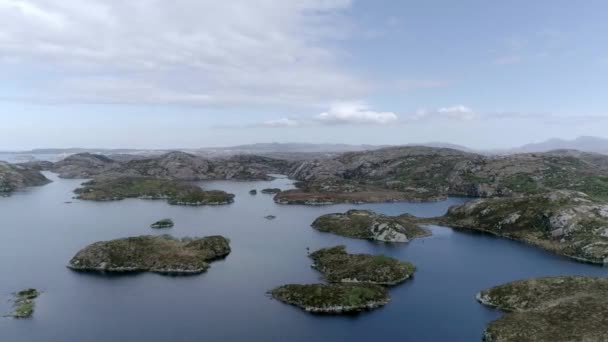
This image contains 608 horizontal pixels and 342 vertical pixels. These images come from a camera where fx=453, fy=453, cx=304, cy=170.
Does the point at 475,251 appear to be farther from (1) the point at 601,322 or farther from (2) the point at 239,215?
(2) the point at 239,215

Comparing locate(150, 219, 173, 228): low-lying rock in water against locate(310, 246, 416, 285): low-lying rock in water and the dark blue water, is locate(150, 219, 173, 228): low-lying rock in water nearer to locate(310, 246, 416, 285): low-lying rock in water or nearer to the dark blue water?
the dark blue water

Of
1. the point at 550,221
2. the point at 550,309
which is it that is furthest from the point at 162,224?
the point at 550,221

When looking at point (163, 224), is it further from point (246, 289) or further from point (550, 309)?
point (550, 309)

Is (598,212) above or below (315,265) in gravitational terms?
above

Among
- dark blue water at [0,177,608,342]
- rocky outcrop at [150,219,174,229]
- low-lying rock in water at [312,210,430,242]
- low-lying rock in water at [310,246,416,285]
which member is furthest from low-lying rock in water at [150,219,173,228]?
low-lying rock in water at [310,246,416,285]

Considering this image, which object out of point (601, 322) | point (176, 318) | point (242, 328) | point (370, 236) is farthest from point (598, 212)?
point (176, 318)

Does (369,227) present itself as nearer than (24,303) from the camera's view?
No
